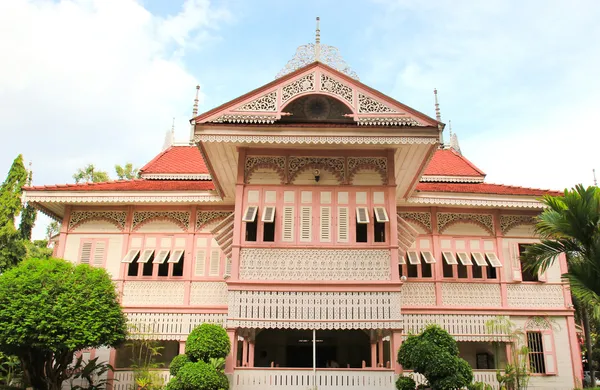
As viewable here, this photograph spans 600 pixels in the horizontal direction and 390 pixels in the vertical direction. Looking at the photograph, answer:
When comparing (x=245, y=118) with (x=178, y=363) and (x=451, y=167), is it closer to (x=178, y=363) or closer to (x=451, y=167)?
(x=178, y=363)

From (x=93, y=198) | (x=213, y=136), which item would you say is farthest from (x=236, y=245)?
(x=93, y=198)

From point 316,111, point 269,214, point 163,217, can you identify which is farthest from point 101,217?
point 316,111

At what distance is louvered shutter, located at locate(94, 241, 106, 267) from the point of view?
15.9 metres

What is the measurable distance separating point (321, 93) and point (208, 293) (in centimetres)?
684

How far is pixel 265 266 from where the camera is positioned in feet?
38.4

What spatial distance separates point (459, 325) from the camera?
49.1ft

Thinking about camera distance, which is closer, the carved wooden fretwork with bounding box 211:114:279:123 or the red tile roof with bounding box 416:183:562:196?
the carved wooden fretwork with bounding box 211:114:279:123

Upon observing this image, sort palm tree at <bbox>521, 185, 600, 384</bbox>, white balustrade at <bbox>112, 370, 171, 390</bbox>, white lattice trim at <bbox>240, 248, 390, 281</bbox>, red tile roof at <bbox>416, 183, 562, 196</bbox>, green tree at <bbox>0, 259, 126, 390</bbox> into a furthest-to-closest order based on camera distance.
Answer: red tile roof at <bbox>416, 183, 562, 196</bbox> → white balustrade at <bbox>112, 370, 171, 390</bbox> → green tree at <bbox>0, 259, 126, 390</bbox> → white lattice trim at <bbox>240, 248, 390, 281</bbox> → palm tree at <bbox>521, 185, 600, 384</bbox>

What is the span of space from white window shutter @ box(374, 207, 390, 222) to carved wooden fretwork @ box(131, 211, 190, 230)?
6.66 m

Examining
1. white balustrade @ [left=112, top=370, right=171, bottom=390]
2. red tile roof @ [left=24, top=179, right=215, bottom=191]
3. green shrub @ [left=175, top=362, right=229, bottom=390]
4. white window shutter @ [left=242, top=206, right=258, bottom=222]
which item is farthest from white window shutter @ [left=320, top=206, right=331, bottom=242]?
white balustrade @ [left=112, top=370, right=171, bottom=390]

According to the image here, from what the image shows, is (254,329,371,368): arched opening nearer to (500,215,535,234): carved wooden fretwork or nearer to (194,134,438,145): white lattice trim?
(500,215,535,234): carved wooden fretwork

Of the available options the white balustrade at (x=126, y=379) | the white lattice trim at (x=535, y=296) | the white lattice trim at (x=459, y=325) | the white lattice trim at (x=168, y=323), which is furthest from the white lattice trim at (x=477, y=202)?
the white balustrade at (x=126, y=379)

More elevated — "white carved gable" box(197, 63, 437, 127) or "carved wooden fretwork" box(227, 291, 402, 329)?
"white carved gable" box(197, 63, 437, 127)

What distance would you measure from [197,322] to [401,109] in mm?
8020
